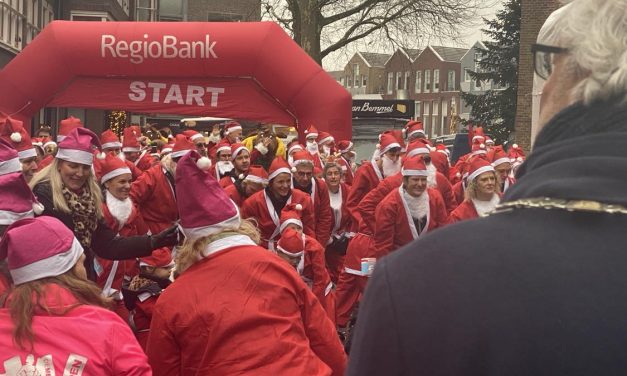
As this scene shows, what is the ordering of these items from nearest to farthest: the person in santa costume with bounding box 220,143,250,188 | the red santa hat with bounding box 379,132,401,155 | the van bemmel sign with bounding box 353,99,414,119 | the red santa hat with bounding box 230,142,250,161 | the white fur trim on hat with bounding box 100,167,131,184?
the white fur trim on hat with bounding box 100,167,131,184, the person in santa costume with bounding box 220,143,250,188, the red santa hat with bounding box 230,142,250,161, the red santa hat with bounding box 379,132,401,155, the van bemmel sign with bounding box 353,99,414,119

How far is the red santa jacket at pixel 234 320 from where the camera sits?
3.64 meters

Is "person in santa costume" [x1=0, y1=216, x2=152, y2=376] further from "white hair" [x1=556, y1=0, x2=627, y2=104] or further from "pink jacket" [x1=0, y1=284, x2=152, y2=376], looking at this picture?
"white hair" [x1=556, y1=0, x2=627, y2=104]

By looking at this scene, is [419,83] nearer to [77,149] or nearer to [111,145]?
[111,145]

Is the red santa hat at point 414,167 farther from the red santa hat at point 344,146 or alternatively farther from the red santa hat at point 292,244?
the red santa hat at point 344,146

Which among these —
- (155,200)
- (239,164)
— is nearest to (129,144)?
(239,164)

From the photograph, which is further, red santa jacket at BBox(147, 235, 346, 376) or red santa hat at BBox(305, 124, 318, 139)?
red santa hat at BBox(305, 124, 318, 139)

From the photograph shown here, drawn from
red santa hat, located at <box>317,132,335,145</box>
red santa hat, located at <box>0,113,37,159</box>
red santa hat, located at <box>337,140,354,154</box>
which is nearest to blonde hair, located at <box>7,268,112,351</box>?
red santa hat, located at <box>0,113,37,159</box>

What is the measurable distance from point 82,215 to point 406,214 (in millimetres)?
3767

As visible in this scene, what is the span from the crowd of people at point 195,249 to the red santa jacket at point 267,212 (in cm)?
2

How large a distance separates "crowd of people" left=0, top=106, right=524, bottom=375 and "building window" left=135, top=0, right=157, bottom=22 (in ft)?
126

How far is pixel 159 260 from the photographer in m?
7.39

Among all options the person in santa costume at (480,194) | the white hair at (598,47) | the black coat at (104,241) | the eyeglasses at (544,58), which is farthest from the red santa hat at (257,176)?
the white hair at (598,47)

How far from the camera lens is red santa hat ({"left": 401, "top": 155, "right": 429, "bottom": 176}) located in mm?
8970

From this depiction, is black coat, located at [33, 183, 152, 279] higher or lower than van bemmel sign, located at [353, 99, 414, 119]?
lower
